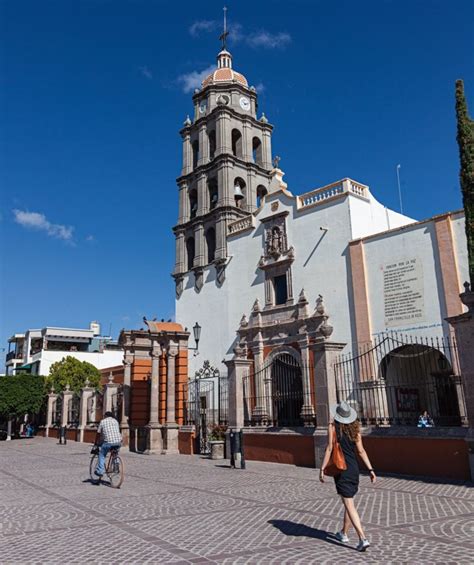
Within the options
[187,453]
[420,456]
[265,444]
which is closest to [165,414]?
[187,453]

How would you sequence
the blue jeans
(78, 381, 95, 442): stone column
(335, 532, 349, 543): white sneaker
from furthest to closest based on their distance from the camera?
(78, 381, 95, 442): stone column, the blue jeans, (335, 532, 349, 543): white sneaker

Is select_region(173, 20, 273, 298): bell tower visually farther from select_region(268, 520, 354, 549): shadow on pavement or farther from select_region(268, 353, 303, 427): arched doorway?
select_region(268, 520, 354, 549): shadow on pavement

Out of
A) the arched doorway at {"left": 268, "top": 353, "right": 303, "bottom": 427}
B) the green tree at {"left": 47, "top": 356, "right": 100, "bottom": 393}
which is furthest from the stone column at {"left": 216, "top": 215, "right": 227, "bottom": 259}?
the green tree at {"left": 47, "top": 356, "right": 100, "bottom": 393}

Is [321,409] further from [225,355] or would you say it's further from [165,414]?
[225,355]

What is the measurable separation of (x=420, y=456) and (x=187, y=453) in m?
10.3

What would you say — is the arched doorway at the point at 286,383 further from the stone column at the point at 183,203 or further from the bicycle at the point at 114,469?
the stone column at the point at 183,203

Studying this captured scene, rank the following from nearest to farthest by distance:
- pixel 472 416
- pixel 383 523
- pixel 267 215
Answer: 1. pixel 383 523
2. pixel 472 416
3. pixel 267 215

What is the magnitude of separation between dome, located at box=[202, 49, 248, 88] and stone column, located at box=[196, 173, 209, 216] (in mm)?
7460

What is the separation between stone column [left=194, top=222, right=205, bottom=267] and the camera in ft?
108

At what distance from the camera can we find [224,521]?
723cm

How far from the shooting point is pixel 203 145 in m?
35.7

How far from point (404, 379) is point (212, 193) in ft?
60.2

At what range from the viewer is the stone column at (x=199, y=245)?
33.0 meters

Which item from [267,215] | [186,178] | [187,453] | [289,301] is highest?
[186,178]
